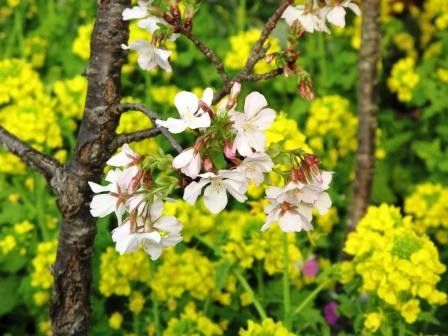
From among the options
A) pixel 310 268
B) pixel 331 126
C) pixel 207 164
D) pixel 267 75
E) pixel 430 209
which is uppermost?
pixel 267 75

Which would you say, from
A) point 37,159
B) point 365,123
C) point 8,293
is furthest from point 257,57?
point 8,293

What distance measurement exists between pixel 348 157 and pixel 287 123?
1.06 m

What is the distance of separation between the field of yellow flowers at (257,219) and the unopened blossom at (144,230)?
0.19 metres

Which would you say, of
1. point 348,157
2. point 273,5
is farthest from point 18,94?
point 273,5

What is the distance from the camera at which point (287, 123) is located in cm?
198

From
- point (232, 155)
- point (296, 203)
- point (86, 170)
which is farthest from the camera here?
point (86, 170)

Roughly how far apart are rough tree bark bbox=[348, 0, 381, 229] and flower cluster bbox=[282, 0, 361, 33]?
3.13ft

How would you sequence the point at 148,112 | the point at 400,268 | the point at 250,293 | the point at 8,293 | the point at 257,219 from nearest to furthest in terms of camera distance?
1. the point at 148,112
2. the point at 400,268
3. the point at 250,293
4. the point at 257,219
5. the point at 8,293

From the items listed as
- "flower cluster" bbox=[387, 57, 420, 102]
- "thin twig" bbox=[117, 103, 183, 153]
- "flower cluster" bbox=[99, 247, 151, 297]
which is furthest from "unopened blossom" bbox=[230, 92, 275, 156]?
"flower cluster" bbox=[387, 57, 420, 102]

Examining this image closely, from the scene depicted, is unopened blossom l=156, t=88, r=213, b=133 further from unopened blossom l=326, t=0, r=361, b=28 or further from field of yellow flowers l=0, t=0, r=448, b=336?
unopened blossom l=326, t=0, r=361, b=28

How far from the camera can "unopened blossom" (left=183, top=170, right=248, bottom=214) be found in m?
1.19

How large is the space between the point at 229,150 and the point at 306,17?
1.23ft

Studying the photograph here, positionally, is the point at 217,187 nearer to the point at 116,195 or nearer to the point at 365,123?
the point at 116,195

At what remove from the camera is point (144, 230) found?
126cm
